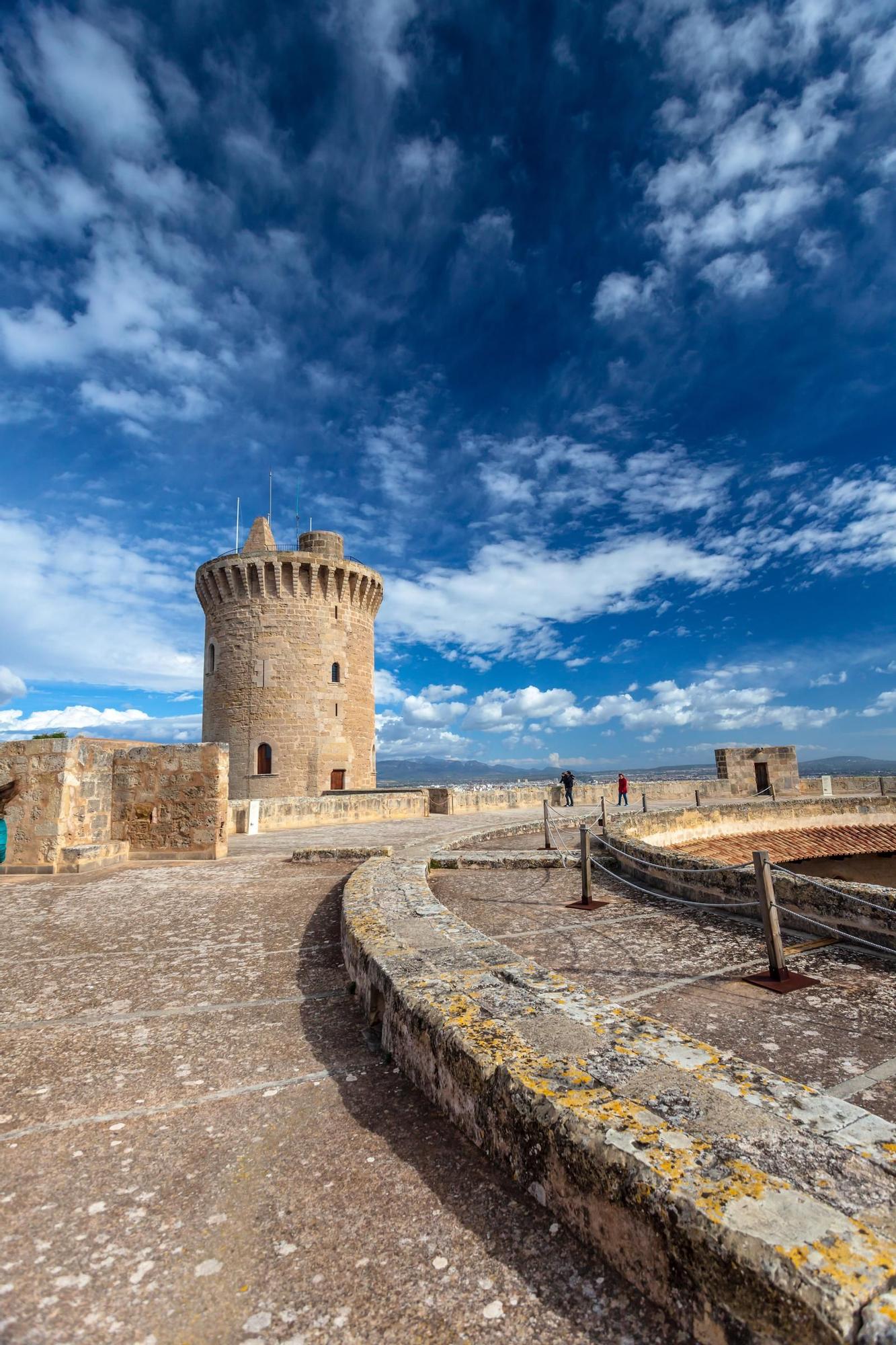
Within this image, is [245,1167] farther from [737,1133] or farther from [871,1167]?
[871,1167]

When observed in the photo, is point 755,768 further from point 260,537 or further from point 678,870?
point 260,537

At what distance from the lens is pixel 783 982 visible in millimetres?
4508

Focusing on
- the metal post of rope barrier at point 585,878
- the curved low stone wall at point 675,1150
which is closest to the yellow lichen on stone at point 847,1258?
the curved low stone wall at point 675,1150

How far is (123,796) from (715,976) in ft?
29.6

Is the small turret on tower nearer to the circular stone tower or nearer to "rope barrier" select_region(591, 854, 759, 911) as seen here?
the circular stone tower

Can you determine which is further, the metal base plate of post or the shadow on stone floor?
the metal base plate of post

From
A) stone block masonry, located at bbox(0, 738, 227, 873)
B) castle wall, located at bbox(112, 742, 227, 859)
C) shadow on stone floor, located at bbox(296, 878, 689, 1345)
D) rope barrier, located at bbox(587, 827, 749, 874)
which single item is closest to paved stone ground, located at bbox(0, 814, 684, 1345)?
shadow on stone floor, located at bbox(296, 878, 689, 1345)

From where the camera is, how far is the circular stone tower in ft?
88.4

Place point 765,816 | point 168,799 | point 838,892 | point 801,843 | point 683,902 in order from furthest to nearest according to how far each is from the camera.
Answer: point 765,816
point 801,843
point 168,799
point 683,902
point 838,892

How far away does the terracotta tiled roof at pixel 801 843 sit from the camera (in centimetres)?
1862

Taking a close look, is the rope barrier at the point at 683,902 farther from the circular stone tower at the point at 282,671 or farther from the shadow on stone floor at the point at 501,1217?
the circular stone tower at the point at 282,671

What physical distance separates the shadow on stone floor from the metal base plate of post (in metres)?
2.85

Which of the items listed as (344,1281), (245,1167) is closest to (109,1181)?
(245,1167)

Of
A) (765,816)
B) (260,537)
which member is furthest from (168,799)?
(260,537)
